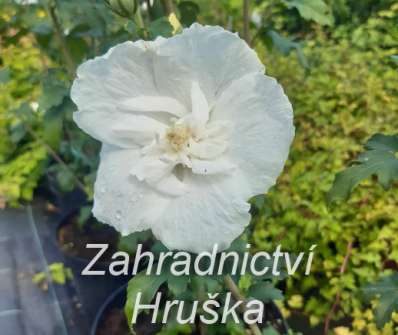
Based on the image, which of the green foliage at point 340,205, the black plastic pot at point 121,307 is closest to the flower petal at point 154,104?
the green foliage at point 340,205

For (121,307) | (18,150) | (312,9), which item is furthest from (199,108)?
(18,150)

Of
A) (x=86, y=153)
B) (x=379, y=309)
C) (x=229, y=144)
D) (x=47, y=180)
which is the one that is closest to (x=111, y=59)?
(x=229, y=144)

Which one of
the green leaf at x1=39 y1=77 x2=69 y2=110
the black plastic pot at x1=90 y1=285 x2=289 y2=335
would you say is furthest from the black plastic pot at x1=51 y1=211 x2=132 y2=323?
the green leaf at x1=39 y1=77 x2=69 y2=110

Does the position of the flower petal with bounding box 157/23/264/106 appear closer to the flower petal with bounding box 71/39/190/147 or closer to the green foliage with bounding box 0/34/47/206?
the flower petal with bounding box 71/39/190/147

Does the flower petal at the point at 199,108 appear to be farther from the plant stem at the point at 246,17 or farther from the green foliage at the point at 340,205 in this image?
the green foliage at the point at 340,205

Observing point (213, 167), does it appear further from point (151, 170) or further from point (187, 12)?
point (187, 12)

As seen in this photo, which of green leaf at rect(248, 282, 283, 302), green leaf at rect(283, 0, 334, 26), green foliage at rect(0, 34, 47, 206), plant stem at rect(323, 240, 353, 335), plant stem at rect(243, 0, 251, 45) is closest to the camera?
green leaf at rect(248, 282, 283, 302)

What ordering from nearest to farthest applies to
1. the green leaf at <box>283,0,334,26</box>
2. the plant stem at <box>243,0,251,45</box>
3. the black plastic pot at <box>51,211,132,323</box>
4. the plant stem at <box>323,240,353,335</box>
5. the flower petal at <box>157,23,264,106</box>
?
the flower petal at <box>157,23,264,106</box>
the plant stem at <box>243,0,251,45</box>
the green leaf at <box>283,0,334,26</box>
the plant stem at <box>323,240,353,335</box>
the black plastic pot at <box>51,211,132,323</box>
